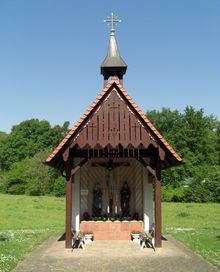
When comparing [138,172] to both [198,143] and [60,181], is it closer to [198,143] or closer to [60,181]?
[60,181]

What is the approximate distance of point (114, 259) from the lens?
12453 mm

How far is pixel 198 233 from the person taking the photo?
1938 centimetres

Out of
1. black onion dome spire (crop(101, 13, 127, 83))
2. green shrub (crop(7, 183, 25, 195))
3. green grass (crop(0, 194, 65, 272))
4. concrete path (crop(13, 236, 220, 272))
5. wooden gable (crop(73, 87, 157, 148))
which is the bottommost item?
concrete path (crop(13, 236, 220, 272))

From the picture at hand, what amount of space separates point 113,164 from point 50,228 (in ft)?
23.1

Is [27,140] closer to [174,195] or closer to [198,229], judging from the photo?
[174,195]

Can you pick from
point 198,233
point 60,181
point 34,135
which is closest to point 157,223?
point 198,233

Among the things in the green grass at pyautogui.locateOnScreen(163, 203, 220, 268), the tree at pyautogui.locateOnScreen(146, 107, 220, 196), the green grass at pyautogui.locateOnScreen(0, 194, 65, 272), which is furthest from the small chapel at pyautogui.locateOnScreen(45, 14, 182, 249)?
the tree at pyautogui.locateOnScreen(146, 107, 220, 196)

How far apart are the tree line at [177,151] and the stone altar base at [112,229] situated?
28.0 metres

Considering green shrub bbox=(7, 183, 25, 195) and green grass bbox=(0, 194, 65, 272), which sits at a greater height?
green shrub bbox=(7, 183, 25, 195)

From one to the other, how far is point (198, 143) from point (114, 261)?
48986 mm

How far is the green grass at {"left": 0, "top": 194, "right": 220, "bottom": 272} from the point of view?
1364 centimetres

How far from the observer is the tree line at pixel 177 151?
45.0 metres

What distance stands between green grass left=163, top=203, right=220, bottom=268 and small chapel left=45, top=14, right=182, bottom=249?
171 centimetres

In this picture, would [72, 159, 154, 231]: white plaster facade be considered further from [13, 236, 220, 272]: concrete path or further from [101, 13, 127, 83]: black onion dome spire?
[101, 13, 127, 83]: black onion dome spire
